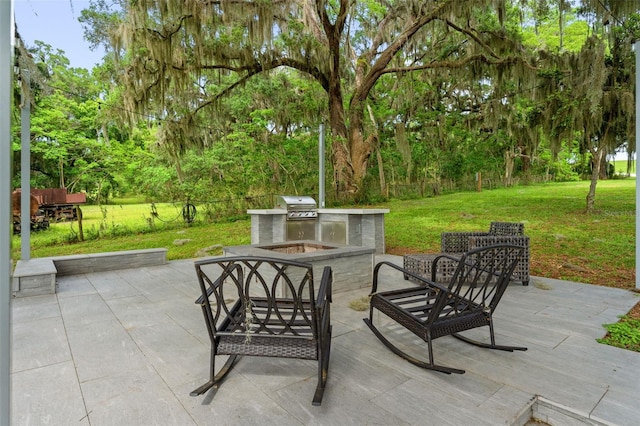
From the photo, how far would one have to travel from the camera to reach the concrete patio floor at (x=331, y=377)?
1.65 metres

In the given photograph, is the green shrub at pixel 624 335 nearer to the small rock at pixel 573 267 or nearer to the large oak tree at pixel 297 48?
the small rock at pixel 573 267

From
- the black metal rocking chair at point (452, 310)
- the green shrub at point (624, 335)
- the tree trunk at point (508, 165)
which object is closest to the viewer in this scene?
the black metal rocking chair at point (452, 310)

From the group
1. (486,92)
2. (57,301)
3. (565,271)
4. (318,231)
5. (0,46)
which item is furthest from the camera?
(486,92)

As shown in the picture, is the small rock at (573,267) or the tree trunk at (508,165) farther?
the tree trunk at (508,165)

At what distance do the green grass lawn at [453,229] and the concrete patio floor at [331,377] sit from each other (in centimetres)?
238

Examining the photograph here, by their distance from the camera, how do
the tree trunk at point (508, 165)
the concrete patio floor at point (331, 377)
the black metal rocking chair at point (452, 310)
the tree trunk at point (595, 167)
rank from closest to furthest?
the concrete patio floor at point (331, 377), the black metal rocking chair at point (452, 310), the tree trunk at point (595, 167), the tree trunk at point (508, 165)

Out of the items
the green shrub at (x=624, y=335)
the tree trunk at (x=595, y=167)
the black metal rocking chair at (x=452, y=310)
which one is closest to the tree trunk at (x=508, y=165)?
the tree trunk at (x=595, y=167)

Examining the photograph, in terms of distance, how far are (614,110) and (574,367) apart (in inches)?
286

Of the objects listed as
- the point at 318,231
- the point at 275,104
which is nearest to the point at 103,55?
the point at 275,104

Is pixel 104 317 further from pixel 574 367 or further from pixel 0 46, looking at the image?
pixel 574 367

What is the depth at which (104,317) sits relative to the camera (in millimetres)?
3084

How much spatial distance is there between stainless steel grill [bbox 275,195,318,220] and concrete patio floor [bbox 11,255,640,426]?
3120mm

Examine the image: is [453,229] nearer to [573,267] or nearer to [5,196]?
[573,267]

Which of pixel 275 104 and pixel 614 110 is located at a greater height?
pixel 275 104
